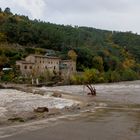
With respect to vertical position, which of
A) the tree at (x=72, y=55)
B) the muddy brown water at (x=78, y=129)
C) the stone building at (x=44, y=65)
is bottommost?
the muddy brown water at (x=78, y=129)

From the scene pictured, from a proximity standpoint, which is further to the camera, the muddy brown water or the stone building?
the stone building

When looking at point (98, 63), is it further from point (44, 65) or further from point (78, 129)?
point (78, 129)

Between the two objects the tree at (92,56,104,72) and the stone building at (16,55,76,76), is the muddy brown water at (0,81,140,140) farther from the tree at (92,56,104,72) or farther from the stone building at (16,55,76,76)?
the tree at (92,56,104,72)

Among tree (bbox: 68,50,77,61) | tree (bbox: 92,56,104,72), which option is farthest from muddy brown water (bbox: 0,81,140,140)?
tree (bbox: 92,56,104,72)

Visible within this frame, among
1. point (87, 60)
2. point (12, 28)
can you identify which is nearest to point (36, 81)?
point (87, 60)

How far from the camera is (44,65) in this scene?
450 feet

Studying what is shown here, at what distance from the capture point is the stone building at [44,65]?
128 m

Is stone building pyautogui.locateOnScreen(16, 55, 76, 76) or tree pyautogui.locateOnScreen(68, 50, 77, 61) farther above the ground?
tree pyautogui.locateOnScreen(68, 50, 77, 61)

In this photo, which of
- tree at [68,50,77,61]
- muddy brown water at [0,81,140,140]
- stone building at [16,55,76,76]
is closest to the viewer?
muddy brown water at [0,81,140,140]

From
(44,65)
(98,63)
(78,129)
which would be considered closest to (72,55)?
(98,63)

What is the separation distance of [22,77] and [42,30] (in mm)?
Answer: 63946

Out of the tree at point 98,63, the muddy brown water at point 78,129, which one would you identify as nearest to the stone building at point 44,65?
the tree at point 98,63

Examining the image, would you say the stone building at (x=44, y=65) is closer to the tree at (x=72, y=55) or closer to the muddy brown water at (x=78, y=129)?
the tree at (x=72, y=55)

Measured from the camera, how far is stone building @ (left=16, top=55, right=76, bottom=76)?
12806cm
